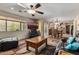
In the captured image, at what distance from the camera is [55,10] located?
7.29ft

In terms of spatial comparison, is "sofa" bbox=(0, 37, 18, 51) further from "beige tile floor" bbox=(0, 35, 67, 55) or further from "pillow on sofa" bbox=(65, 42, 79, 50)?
"pillow on sofa" bbox=(65, 42, 79, 50)

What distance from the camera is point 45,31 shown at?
2.25m

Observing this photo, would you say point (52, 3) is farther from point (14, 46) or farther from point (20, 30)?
point (14, 46)

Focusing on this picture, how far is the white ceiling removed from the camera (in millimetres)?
2172

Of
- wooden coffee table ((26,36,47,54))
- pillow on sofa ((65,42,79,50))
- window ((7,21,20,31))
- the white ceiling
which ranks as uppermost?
the white ceiling

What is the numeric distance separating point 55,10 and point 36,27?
440 millimetres

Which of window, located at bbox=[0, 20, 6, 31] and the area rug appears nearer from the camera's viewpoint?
window, located at bbox=[0, 20, 6, 31]

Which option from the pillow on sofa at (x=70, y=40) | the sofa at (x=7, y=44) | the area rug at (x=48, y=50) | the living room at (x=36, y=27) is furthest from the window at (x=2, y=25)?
the pillow on sofa at (x=70, y=40)

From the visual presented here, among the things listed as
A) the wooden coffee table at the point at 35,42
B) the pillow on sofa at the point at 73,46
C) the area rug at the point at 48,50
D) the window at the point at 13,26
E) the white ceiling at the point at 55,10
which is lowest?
the area rug at the point at 48,50

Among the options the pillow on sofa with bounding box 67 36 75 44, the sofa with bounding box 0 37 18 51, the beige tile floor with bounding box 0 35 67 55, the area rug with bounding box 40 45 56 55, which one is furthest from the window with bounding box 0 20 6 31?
the pillow on sofa with bounding box 67 36 75 44

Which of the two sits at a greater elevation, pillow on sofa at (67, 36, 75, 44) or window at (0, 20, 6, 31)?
window at (0, 20, 6, 31)

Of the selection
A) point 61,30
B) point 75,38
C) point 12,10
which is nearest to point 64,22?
point 61,30

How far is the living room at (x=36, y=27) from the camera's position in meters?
2.15

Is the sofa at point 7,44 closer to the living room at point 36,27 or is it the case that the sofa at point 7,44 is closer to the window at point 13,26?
the living room at point 36,27
